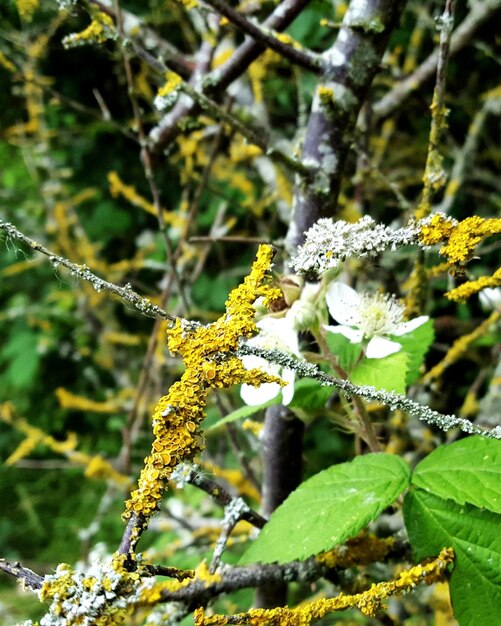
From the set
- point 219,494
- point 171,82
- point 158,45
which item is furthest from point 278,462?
point 158,45

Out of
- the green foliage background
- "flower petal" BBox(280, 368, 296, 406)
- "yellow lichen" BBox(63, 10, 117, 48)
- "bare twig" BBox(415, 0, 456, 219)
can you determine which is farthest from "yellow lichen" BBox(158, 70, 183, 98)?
the green foliage background

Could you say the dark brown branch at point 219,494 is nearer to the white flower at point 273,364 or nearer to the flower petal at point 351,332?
the white flower at point 273,364

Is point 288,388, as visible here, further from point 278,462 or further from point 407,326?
point 278,462

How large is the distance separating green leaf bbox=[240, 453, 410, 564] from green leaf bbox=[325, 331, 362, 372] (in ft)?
0.43

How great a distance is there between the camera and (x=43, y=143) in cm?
240

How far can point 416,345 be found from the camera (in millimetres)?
846

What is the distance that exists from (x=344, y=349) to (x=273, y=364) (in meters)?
0.19

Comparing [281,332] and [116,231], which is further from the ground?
[116,231]

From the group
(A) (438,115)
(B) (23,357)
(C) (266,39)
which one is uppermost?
(B) (23,357)

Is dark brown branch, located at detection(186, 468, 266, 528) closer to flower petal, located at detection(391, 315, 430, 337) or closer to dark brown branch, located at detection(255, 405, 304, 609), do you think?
dark brown branch, located at detection(255, 405, 304, 609)

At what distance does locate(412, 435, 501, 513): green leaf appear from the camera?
0.58 metres

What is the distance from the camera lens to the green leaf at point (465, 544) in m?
0.58

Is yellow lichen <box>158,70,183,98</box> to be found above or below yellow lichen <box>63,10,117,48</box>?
below

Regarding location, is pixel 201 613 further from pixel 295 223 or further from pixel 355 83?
pixel 355 83
